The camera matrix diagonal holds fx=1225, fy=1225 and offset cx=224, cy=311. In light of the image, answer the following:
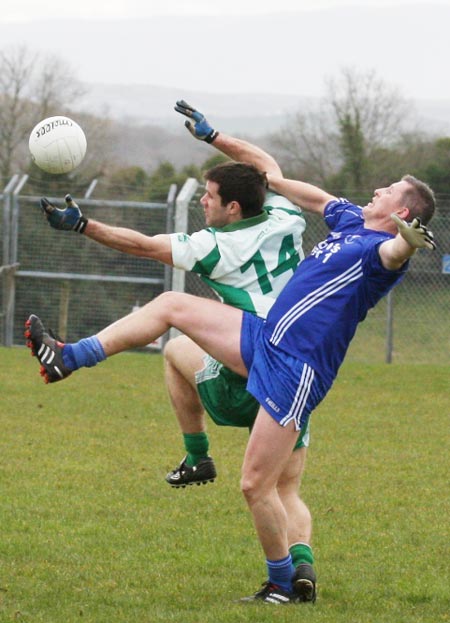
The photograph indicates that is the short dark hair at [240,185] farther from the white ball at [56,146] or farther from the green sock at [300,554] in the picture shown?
the green sock at [300,554]

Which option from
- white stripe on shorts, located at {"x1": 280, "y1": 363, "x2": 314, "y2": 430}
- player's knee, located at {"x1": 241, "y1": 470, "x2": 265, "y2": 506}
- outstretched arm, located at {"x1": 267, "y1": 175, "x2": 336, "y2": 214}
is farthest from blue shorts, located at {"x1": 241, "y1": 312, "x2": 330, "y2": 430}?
outstretched arm, located at {"x1": 267, "y1": 175, "x2": 336, "y2": 214}

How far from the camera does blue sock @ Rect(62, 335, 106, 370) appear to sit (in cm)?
578

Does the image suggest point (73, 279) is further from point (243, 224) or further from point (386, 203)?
point (386, 203)

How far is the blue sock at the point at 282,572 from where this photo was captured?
5.96 metres

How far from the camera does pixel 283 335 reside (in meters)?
5.75

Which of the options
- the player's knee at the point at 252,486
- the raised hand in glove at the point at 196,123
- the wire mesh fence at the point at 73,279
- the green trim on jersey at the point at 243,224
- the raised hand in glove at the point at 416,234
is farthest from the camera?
the wire mesh fence at the point at 73,279

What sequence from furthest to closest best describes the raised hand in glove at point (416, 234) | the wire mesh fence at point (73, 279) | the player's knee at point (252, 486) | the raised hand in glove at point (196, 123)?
1. the wire mesh fence at point (73, 279)
2. the raised hand in glove at point (196, 123)
3. the player's knee at point (252, 486)
4. the raised hand in glove at point (416, 234)

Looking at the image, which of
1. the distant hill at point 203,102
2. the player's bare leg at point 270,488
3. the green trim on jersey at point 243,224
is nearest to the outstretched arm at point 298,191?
the green trim on jersey at point 243,224

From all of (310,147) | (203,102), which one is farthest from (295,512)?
(203,102)

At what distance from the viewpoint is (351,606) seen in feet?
19.6

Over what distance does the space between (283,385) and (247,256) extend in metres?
0.72

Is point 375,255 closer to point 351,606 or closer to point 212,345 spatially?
point 212,345

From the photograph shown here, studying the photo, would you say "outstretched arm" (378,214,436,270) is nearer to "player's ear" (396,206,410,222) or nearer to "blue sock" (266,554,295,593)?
"player's ear" (396,206,410,222)

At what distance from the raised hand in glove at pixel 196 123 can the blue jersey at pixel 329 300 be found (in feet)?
3.71
